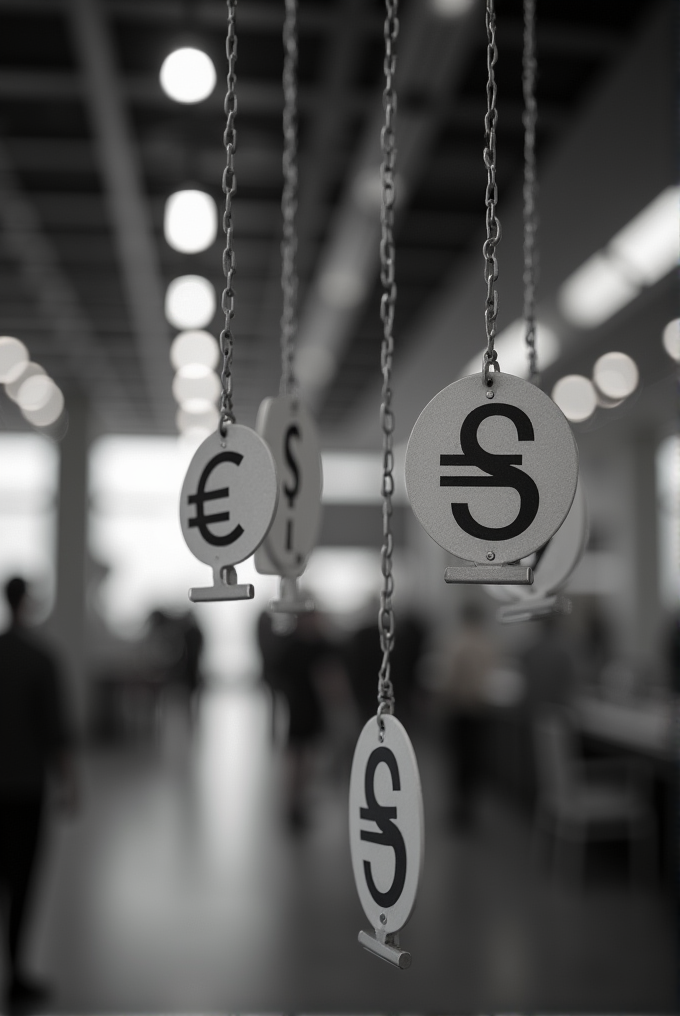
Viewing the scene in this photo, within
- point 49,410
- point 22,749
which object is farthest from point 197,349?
point 22,749

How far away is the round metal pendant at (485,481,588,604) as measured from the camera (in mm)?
1688

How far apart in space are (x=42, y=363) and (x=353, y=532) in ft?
27.6

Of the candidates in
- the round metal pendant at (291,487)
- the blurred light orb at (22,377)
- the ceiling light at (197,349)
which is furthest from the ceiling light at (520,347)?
the blurred light orb at (22,377)

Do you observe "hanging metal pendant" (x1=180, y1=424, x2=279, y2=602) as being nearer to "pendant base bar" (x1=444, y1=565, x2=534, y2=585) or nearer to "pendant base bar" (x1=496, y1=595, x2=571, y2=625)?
"pendant base bar" (x1=444, y1=565, x2=534, y2=585)

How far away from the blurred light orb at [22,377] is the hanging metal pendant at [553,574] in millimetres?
9369

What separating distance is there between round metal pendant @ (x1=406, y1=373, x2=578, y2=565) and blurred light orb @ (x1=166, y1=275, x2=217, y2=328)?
613cm

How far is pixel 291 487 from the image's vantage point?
1.84 meters

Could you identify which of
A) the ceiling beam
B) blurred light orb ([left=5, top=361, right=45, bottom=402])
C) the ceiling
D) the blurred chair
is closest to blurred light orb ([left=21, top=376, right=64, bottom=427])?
blurred light orb ([left=5, top=361, right=45, bottom=402])

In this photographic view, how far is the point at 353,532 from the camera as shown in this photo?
1844cm

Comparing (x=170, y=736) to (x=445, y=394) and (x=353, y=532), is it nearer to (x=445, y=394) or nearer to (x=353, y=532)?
(x=353, y=532)

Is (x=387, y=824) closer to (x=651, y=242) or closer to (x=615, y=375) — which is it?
(x=651, y=242)

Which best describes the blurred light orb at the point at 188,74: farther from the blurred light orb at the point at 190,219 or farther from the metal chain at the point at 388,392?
the metal chain at the point at 388,392

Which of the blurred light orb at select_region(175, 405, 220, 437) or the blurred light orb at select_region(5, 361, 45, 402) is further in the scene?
the blurred light orb at select_region(175, 405, 220, 437)

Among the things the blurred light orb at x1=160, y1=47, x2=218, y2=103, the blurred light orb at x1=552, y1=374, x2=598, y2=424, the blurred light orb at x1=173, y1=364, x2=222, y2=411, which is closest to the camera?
the blurred light orb at x1=160, y1=47, x2=218, y2=103
